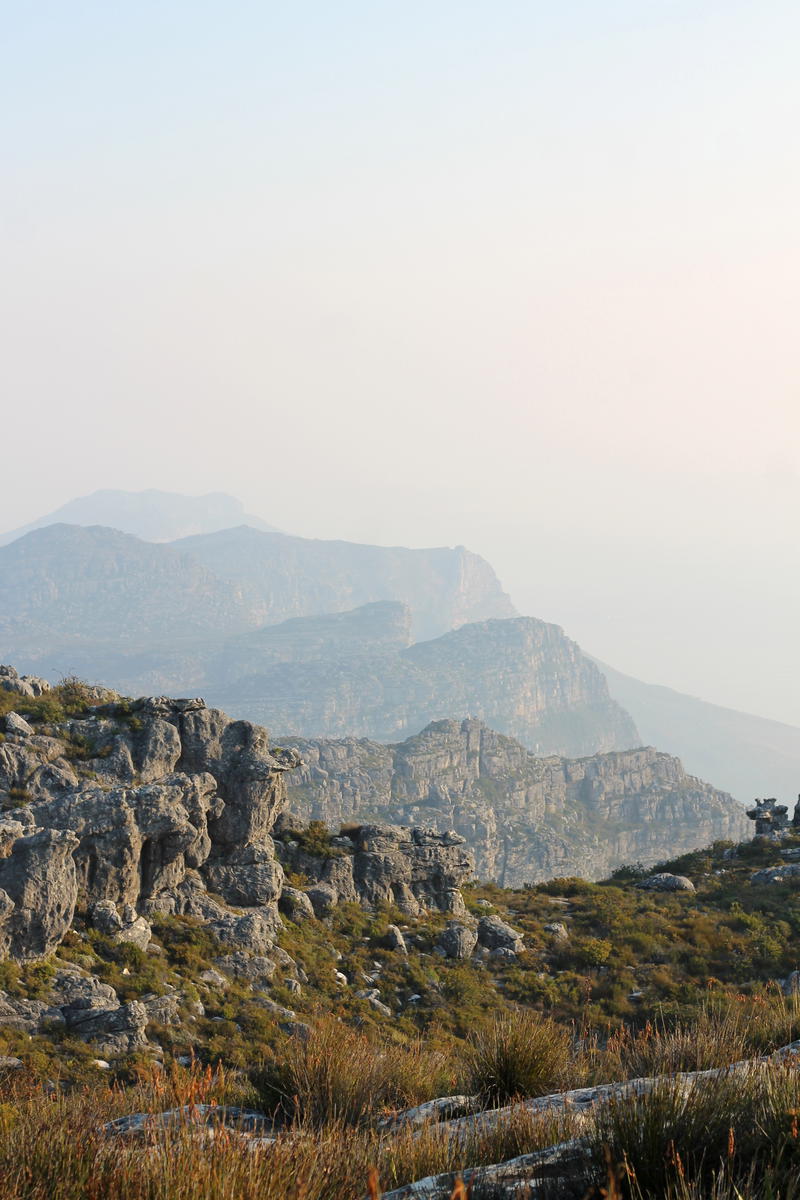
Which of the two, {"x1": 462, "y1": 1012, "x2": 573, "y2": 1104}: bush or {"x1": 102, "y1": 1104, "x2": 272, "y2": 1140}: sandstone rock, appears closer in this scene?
{"x1": 102, "y1": 1104, "x2": 272, "y2": 1140}: sandstone rock

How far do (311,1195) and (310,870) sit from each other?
27.1m

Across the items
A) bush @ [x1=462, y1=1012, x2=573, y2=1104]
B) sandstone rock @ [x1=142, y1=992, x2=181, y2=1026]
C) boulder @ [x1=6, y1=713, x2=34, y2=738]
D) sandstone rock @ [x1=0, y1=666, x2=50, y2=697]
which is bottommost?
sandstone rock @ [x1=142, y1=992, x2=181, y2=1026]

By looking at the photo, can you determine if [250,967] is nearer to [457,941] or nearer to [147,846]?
[147,846]

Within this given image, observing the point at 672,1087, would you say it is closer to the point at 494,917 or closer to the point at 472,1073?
the point at 472,1073

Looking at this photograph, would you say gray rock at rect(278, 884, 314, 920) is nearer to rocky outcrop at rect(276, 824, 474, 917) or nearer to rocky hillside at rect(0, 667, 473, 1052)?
rocky hillside at rect(0, 667, 473, 1052)

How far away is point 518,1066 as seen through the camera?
9.31 meters

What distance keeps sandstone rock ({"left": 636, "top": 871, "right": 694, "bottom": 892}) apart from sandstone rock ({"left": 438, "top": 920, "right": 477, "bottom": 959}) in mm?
12494

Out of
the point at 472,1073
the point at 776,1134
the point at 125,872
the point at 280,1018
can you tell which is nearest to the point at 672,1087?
the point at 776,1134

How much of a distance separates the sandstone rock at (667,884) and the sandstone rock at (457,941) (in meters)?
12.5

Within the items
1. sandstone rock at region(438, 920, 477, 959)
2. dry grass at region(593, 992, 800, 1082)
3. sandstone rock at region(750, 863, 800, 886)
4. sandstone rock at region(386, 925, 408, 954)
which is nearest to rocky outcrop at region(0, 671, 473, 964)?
sandstone rock at region(386, 925, 408, 954)

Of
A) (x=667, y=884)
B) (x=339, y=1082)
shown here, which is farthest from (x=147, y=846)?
(x=667, y=884)

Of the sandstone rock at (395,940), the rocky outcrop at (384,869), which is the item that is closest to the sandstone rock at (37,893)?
the rocky outcrop at (384,869)

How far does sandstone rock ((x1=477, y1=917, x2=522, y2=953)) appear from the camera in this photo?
29547 mm

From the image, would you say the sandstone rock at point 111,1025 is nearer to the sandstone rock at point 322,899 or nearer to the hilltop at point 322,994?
the hilltop at point 322,994
